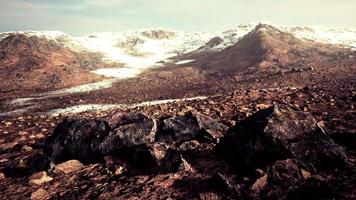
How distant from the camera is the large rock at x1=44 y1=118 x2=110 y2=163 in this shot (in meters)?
9.58

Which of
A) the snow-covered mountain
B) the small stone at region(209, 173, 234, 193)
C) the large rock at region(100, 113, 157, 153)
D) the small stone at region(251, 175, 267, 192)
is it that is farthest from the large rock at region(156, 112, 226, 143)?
the snow-covered mountain

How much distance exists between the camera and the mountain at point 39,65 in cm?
3756

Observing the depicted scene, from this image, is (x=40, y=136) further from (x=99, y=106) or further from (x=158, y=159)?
(x=99, y=106)

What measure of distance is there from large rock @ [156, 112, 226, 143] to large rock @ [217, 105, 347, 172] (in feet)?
5.27

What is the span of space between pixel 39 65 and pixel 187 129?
125 feet

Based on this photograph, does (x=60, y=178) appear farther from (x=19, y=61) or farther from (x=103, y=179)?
(x=19, y=61)

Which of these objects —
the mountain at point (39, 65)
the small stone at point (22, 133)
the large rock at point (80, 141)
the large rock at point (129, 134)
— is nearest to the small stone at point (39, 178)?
the large rock at point (80, 141)

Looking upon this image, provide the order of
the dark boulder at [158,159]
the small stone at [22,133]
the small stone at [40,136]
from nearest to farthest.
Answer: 1. the dark boulder at [158,159]
2. the small stone at [40,136]
3. the small stone at [22,133]

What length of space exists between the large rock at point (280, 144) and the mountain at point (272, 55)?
26.5 metres

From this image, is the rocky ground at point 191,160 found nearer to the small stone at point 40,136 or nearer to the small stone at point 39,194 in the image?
the small stone at point 39,194

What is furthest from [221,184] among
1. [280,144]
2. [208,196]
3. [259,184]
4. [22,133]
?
[22,133]

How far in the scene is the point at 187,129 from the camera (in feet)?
33.4

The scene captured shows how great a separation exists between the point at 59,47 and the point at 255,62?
1325 inches

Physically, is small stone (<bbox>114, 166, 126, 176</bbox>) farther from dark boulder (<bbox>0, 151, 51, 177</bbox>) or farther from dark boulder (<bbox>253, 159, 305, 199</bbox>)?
dark boulder (<bbox>253, 159, 305, 199</bbox>)
